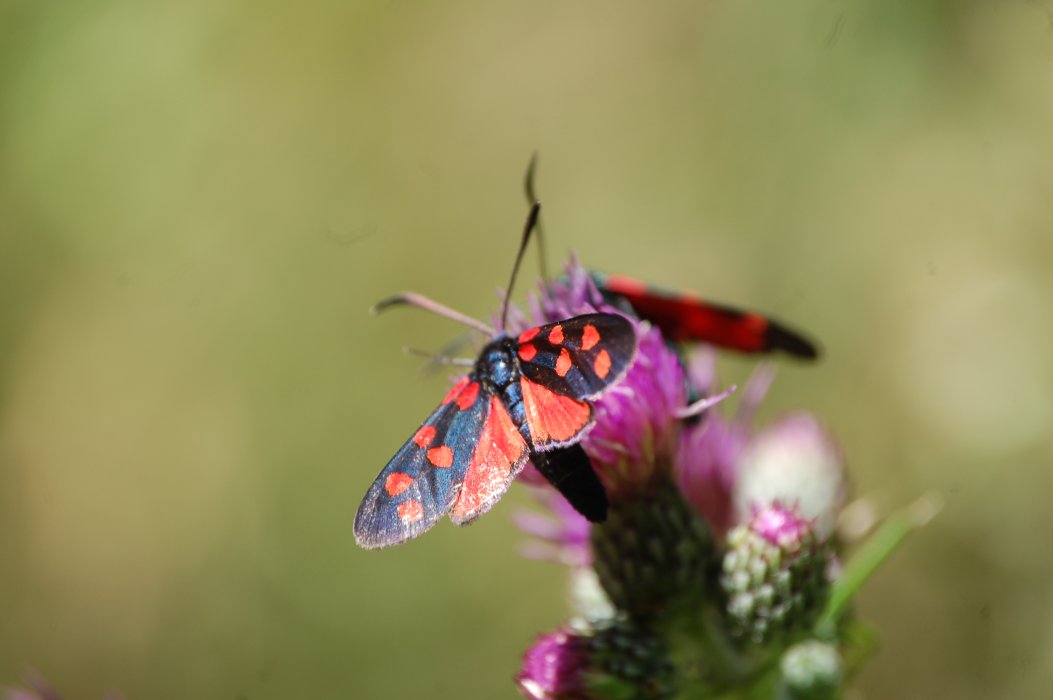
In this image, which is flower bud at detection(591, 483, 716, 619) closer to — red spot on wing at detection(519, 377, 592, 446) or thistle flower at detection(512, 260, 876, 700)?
thistle flower at detection(512, 260, 876, 700)

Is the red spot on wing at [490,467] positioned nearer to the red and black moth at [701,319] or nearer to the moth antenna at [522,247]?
the moth antenna at [522,247]

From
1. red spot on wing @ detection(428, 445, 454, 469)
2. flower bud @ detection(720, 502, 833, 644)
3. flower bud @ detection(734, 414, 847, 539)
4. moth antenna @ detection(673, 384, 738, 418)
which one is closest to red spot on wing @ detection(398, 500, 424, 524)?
red spot on wing @ detection(428, 445, 454, 469)

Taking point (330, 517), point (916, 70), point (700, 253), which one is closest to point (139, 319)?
point (330, 517)

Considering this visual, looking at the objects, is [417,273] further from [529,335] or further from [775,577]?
[775,577]

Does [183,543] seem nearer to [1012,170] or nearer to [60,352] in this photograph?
[60,352]

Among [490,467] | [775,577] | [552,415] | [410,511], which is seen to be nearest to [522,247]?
[552,415]

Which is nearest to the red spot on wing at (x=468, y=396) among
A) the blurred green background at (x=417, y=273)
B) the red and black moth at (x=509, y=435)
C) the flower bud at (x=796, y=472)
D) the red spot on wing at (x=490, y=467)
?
the red and black moth at (x=509, y=435)
